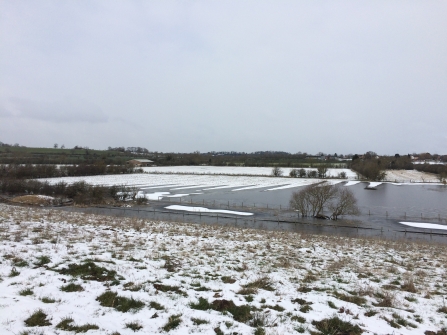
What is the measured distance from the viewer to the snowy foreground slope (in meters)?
5.06

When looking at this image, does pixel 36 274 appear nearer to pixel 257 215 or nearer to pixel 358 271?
pixel 358 271

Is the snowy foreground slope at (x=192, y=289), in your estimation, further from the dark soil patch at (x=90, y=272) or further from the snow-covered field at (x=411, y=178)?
the snow-covered field at (x=411, y=178)

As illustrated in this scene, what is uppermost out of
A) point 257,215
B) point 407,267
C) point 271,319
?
point 271,319

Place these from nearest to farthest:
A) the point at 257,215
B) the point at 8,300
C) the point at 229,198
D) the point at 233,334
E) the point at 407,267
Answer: the point at 233,334, the point at 8,300, the point at 407,267, the point at 257,215, the point at 229,198

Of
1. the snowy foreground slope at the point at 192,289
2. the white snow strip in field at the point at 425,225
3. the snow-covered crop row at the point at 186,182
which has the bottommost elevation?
the white snow strip in field at the point at 425,225

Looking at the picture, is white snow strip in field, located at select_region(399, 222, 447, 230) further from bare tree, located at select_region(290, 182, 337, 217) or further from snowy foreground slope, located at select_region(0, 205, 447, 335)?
snowy foreground slope, located at select_region(0, 205, 447, 335)

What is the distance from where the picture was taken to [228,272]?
8398 millimetres

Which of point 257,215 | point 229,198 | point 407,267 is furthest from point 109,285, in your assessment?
point 229,198

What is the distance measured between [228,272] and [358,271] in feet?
15.1

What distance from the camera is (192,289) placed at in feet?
22.1

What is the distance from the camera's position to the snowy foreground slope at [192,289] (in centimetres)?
506

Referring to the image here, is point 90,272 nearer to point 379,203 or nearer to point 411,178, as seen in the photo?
point 379,203

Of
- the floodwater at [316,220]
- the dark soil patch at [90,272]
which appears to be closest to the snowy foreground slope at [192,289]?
the dark soil patch at [90,272]

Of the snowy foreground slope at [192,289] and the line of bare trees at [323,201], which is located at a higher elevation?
the snowy foreground slope at [192,289]
